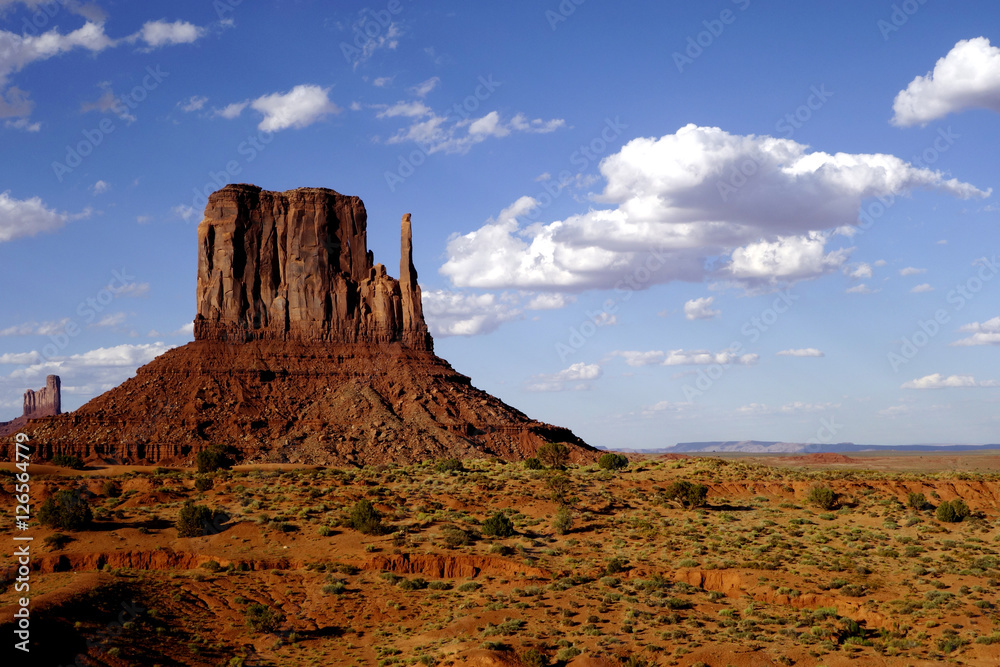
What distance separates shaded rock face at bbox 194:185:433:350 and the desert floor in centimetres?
5104

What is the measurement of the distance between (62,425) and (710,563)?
71.6 meters

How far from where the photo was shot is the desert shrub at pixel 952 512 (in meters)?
44.2

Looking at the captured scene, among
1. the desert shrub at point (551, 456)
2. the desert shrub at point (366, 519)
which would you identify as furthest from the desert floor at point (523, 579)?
the desert shrub at point (551, 456)

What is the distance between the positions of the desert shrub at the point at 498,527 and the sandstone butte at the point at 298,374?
41.3 meters

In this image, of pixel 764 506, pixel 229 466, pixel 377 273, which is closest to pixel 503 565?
pixel 764 506

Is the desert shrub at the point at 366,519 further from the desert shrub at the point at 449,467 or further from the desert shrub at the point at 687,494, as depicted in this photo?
the desert shrub at the point at 449,467

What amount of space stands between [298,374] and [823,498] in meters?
63.1

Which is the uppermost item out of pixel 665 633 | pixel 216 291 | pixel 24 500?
pixel 216 291

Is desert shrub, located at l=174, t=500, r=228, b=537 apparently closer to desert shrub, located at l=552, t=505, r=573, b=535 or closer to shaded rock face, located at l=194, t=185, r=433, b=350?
desert shrub, located at l=552, t=505, r=573, b=535

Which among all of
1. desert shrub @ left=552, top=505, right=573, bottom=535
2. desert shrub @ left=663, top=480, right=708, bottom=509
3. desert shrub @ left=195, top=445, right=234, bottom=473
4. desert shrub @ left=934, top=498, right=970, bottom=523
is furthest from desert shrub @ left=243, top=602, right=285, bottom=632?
desert shrub @ left=195, top=445, right=234, bottom=473

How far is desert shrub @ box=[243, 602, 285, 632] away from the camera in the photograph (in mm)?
30422

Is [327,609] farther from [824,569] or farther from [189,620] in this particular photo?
[824,569]

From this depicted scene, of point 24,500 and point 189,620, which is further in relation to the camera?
point 24,500

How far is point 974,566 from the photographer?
3534 cm
